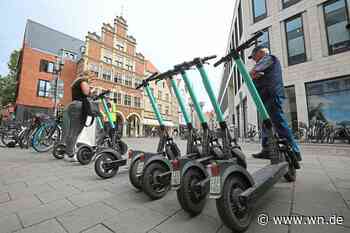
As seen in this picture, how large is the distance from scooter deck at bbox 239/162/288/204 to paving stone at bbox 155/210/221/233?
320 mm

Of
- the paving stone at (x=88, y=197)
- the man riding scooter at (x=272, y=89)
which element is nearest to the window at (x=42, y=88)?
the paving stone at (x=88, y=197)

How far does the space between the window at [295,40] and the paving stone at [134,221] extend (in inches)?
Result: 475

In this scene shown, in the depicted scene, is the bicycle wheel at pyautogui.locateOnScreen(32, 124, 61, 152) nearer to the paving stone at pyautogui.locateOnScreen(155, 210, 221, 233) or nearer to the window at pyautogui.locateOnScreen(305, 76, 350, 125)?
the paving stone at pyautogui.locateOnScreen(155, 210, 221, 233)

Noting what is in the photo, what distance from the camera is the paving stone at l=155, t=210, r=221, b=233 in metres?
1.10

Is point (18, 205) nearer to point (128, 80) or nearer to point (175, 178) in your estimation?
point (175, 178)

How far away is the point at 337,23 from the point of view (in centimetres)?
880

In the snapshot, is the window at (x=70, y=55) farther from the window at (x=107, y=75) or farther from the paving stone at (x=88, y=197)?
the paving stone at (x=88, y=197)

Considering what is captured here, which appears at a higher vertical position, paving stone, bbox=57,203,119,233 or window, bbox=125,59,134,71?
window, bbox=125,59,134,71

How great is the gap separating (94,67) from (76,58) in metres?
4.89

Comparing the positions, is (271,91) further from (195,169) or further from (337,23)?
(337,23)

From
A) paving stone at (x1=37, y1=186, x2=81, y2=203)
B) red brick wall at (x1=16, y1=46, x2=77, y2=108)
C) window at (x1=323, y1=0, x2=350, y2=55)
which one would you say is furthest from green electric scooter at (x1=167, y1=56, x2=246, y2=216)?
red brick wall at (x1=16, y1=46, x2=77, y2=108)

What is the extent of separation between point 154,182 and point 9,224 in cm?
112

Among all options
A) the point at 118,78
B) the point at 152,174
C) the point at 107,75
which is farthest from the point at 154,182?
the point at 118,78

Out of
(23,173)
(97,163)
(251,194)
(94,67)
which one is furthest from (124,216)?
(94,67)
